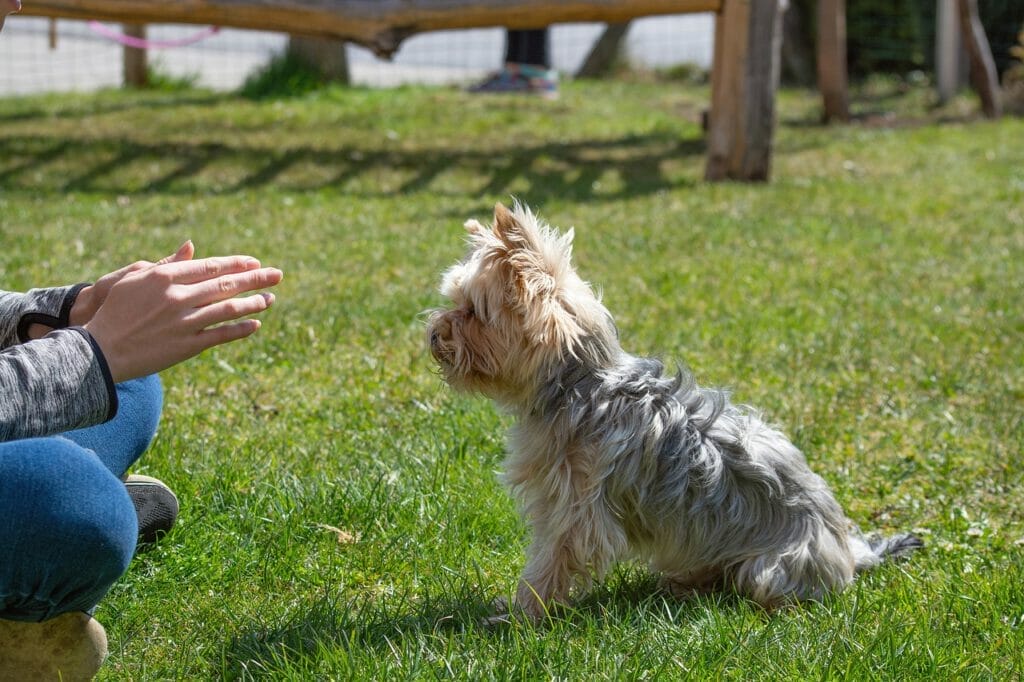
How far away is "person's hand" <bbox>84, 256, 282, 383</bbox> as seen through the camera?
89.6 inches

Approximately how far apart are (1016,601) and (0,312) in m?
2.98

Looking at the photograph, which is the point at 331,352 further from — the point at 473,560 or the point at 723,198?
the point at 723,198

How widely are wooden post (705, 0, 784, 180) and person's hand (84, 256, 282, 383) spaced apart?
731cm

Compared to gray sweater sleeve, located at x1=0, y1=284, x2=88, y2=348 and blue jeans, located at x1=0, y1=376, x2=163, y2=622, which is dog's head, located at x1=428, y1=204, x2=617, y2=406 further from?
blue jeans, located at x1=0, y1=376, x2=163, y2=622

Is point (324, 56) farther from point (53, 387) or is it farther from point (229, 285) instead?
point (53, 387)

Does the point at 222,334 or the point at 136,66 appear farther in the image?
the point at 136,66

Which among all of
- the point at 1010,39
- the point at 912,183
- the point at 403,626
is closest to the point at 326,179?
the point at 912,183

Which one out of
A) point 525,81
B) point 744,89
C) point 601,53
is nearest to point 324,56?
point 525,81

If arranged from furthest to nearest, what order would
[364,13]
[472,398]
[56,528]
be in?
[364,13] < [472,398] < [56,528]

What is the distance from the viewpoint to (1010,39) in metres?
15.4

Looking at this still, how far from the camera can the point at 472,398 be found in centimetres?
414

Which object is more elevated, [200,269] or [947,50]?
[947,50]

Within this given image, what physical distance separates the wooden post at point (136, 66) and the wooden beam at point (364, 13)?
4629 millimetres

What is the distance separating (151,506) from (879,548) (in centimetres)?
231
